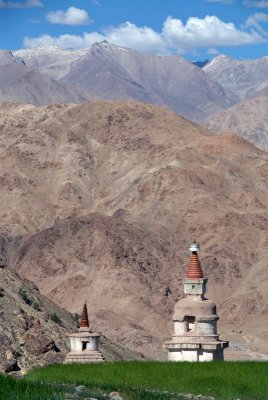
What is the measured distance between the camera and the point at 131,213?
145750 mm

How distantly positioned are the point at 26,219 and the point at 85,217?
1348 cm

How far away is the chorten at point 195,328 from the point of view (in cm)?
4459

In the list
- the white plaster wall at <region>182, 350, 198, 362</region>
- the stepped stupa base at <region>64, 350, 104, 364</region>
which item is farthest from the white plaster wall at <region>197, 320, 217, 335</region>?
the stepped stupa base at <region>64, 350, 104, 364</region>

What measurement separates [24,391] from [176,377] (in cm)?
1259

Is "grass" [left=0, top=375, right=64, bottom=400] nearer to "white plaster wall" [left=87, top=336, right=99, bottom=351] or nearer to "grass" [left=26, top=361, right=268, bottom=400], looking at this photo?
"grass" [left=26, top=361, right=268, bottom=400]

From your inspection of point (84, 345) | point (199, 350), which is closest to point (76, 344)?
point (84, 345)

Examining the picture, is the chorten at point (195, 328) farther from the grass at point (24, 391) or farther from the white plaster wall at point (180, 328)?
the grass at point (24, 391)

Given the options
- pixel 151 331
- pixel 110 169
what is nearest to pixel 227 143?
pixel 110 169

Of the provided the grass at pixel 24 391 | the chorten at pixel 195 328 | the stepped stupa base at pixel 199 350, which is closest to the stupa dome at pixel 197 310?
the chorten at pixel 195 328

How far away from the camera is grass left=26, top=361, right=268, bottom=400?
3103cm

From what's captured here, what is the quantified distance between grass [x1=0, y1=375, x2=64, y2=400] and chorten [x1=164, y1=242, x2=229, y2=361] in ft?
73.4

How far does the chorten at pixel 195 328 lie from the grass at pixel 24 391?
880 inches

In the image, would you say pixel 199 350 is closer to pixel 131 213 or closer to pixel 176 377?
pixel 176 377

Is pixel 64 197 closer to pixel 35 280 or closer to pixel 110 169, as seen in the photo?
pixel 110 169
